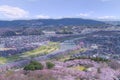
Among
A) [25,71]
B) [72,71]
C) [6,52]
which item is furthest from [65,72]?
[6,52]

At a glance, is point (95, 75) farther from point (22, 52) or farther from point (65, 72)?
point (22, 52)

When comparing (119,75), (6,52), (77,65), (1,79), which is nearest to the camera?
(1,79)

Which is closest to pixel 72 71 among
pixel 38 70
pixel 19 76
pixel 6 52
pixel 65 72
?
pixel 65 72

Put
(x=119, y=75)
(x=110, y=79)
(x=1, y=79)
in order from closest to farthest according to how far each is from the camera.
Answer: (x=1, y=79) < (x=110, y=79) < (x=119, y=75)

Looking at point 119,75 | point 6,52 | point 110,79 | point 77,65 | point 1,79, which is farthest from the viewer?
point 6,52

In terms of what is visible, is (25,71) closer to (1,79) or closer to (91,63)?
(1,79)

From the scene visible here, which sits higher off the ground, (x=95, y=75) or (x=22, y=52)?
(x=95, y=75)

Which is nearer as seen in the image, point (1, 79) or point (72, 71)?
point (1, 79)

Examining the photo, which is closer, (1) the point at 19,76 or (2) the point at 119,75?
(1) the point at 19,76

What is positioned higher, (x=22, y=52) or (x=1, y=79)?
(x=1, y=79)
